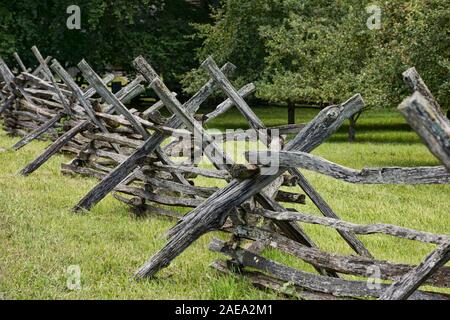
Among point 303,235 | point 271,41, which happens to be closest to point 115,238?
point 303,235

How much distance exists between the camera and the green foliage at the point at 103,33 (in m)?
22.3

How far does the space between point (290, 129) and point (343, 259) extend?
1915 millimetres

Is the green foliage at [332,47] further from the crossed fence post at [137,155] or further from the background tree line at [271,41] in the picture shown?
the crossed fence post at [137,155]

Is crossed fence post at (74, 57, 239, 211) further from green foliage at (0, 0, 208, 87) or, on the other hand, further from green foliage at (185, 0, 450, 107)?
green foliage at (0, 0, 208, 87)

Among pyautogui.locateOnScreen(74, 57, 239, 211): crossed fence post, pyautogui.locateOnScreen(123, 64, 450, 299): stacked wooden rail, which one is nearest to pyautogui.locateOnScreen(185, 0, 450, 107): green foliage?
pyautogui.locateOnScreen(74, 57, 239, 211): crossed fence post

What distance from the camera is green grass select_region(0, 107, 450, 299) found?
15.7 feet

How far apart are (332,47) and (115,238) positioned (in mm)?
11029

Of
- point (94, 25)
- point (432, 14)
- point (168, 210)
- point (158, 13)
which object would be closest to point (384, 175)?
point (168, 210)

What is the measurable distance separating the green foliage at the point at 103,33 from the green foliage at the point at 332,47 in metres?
→ 2.51

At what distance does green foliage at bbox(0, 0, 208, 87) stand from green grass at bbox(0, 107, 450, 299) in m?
12.0

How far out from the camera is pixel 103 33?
24.6 metres

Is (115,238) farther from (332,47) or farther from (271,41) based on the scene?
(271,41)

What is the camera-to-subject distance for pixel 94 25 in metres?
21.8

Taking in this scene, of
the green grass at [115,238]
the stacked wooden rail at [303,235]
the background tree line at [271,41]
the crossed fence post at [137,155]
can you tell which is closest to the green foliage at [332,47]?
the background tree line at [271,41]
